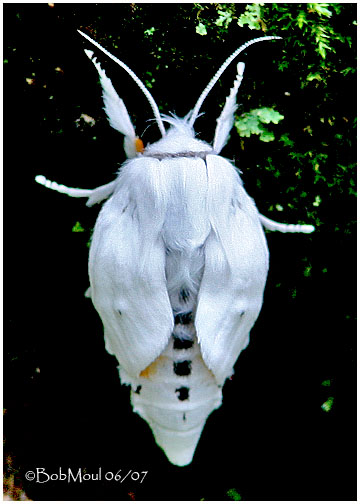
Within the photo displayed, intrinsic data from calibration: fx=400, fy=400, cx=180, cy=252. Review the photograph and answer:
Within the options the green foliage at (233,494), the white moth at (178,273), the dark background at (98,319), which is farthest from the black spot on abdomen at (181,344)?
the green foliage at (233,494)

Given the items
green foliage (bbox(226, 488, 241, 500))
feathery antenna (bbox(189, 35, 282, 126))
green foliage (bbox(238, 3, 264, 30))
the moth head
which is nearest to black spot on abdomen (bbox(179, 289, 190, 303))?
the moth head

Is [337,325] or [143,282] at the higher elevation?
[143,282]

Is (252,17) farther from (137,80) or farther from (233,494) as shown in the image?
(233,494)

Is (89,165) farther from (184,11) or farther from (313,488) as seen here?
(313,488)

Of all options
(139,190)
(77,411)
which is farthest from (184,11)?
(77,411)

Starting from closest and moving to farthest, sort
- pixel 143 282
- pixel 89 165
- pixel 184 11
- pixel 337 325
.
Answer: pixel 143 282
pixel 184 11
pixel 89 165
pixel 337 325

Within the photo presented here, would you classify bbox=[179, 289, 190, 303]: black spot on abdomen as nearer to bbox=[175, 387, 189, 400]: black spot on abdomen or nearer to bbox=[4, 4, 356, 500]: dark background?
bbox=[175, 387, 189, 400]: black spot on abdomen
